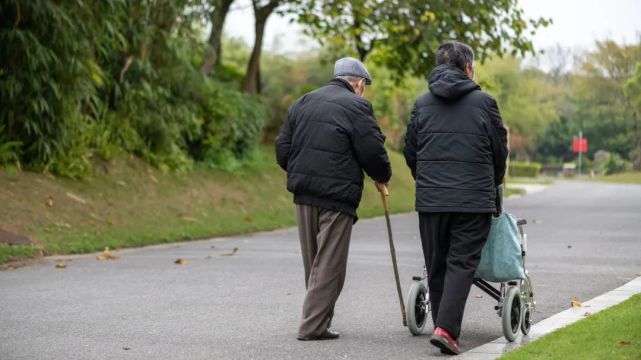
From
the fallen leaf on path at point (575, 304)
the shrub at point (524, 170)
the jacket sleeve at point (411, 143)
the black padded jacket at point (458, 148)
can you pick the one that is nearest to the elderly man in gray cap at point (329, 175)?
the jacket sleeve at point (411, 143)

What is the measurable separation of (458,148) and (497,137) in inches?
10.6

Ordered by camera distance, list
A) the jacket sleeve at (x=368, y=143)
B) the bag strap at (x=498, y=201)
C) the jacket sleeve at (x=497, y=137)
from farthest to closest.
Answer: the jacket sleeve at (x=368, y=143) → the bag strap at (x=498, y=201) → the jacket sleeve at (x=497, y=137)

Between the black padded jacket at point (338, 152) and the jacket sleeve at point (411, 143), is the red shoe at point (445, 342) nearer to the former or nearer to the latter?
the jacket sleeve at point (411, 143)

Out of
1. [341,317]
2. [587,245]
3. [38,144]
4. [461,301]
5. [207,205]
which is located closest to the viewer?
[461,301]

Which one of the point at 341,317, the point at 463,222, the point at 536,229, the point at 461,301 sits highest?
the point at 463,222

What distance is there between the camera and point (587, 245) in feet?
52.0

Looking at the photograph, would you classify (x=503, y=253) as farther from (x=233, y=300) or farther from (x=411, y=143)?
(x=233, y=300)

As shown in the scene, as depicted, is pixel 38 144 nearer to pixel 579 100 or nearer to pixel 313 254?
pixel 313 254

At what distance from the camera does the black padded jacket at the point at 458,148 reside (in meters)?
7.02

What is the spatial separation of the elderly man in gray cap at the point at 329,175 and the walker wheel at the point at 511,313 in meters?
1.14

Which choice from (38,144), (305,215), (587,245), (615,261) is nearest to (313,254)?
(305,215)

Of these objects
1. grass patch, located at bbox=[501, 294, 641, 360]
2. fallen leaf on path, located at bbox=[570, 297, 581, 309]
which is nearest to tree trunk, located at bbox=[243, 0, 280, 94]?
fallen leaf on path, located at bbox=[570, 297, 581, 309]

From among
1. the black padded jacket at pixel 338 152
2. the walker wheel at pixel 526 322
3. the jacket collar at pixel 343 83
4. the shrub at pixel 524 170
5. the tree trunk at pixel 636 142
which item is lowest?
the shrub at pixel 524 170

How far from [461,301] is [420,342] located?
636 millimetres
